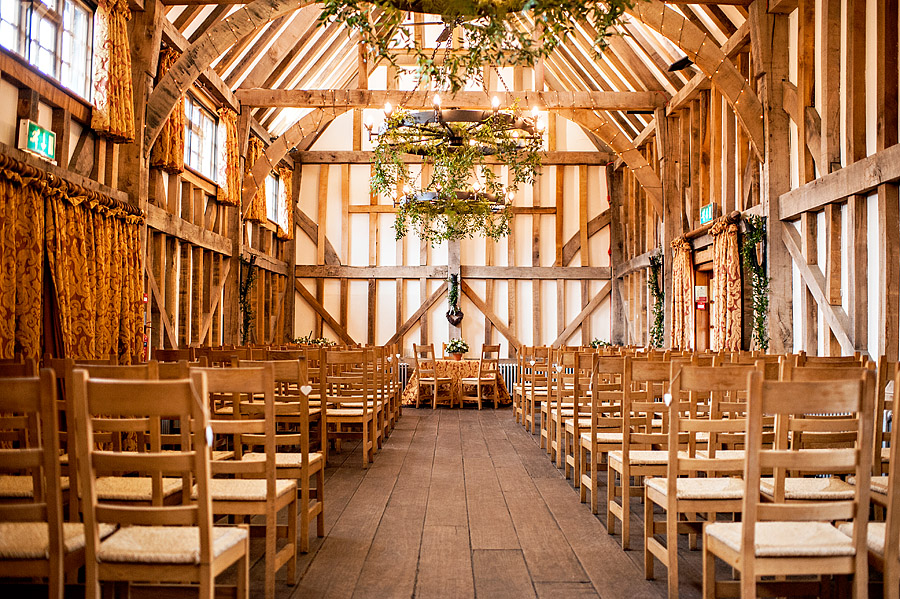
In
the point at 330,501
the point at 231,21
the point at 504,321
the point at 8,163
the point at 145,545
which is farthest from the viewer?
the point at 504,321

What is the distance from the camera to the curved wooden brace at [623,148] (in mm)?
11305

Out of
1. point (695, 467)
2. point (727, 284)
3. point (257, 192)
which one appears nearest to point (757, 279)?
point (727, 284)

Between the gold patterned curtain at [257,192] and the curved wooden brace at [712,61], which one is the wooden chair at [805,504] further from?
the gold patterned curtain at [257,192]

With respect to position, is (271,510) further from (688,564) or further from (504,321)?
→ (504,321)

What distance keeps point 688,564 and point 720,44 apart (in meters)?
8.35

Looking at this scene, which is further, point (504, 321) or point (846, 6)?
point (504, 321)

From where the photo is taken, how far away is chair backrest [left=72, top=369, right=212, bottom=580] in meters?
1.97

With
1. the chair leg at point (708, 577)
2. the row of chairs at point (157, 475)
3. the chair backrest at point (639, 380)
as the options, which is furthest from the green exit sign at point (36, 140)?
the chair leg at point (708, 577)

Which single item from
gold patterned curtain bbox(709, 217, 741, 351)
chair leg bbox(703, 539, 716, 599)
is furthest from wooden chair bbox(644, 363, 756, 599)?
gold patterned curtain bbox(709, 217, 741, 351)

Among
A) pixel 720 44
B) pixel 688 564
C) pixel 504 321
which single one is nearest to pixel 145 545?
pixel 688 564

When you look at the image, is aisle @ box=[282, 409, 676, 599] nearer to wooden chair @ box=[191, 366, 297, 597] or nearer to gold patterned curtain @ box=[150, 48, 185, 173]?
wooden chair @ box=[191, 366, 297, 597]

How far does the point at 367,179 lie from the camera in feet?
50.8

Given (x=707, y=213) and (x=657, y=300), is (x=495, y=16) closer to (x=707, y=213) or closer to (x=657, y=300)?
(x=707, y=213)

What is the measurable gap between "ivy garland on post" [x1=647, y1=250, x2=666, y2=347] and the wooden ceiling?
2728 mm
